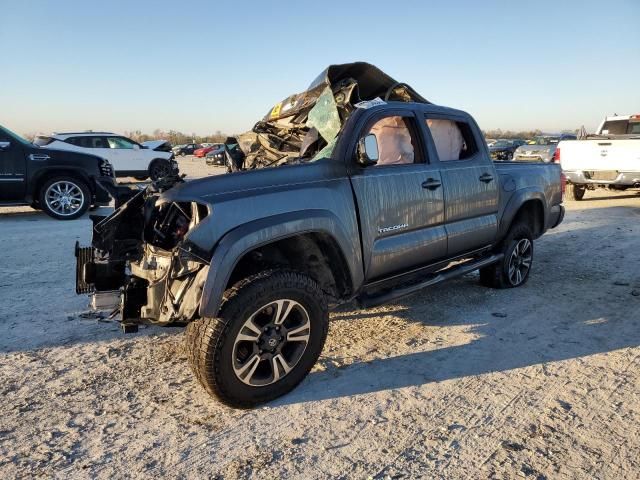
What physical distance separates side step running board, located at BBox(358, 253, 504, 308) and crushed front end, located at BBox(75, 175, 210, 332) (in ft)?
4.59

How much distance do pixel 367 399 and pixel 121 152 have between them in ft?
54.8

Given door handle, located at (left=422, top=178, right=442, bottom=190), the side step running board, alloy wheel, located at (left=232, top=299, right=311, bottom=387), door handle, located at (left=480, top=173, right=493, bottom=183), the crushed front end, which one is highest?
door handle, located at (left=480, top=173, right=493, bottom=183)

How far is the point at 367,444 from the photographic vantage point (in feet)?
9.04

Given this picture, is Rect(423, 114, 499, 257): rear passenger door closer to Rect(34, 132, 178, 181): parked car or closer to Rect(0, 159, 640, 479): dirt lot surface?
Rect(0, 159, 640, 479): dirt lot surface

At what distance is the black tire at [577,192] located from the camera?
1318 centimetres

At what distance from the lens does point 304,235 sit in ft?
11.2

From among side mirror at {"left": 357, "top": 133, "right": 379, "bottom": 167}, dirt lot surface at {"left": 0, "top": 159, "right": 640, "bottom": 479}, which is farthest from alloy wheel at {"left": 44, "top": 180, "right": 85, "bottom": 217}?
side mirror at {"left": 357, "top": 133, "right": 379, "bottom": 167}

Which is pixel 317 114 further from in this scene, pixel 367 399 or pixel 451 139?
pixel 367 399

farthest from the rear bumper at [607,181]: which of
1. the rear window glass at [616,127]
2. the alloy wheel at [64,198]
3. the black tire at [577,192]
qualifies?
the alloy wheel at [64,198]

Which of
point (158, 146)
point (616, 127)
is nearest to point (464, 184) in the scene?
point (616, 127)

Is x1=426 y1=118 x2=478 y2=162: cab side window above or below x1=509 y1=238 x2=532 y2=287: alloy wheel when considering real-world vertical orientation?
above

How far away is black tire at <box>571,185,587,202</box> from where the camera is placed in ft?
43.2

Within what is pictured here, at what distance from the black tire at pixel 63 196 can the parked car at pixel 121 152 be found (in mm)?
6375

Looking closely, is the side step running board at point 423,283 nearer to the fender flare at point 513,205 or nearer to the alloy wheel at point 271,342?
the fender flare at point 513,205
